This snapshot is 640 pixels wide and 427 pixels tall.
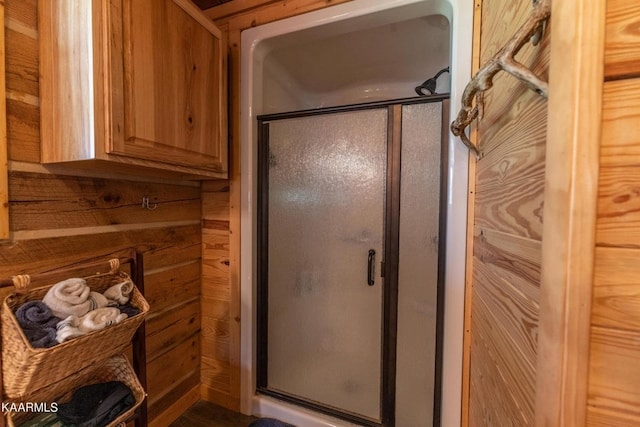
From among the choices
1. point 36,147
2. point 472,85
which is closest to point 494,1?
point 472,85

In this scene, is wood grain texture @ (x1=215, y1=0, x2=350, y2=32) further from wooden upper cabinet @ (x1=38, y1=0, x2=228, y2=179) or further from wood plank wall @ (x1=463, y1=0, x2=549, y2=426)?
wood plank wall @ (x1=463, y1=0, x2=549, y2=426)

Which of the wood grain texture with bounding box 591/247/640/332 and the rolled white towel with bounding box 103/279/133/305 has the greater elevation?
the wood grain texture with bounding box 591/247/640/332

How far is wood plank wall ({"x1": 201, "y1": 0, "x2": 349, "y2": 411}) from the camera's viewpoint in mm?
1470

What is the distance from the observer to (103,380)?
972 mm

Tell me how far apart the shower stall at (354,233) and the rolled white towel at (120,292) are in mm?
626

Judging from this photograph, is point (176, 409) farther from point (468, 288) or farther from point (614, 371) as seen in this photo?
point (614, 371)

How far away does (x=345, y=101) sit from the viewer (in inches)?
87.9

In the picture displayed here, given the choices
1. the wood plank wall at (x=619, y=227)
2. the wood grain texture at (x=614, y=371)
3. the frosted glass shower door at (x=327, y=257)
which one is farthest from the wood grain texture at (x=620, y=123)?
the frosted glass shower door at (x=327, y=257)

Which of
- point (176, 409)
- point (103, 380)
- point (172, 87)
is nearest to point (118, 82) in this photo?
point (172, 87)

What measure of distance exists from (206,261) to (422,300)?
1220 millimetres

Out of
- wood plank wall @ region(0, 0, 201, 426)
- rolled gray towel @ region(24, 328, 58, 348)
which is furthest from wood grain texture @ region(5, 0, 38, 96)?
rolled gray towel @ region(24, 328, 58, 348)

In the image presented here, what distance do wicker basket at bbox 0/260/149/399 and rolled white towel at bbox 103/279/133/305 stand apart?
0.34 feet

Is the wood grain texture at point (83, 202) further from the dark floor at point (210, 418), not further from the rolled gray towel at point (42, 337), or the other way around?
the dark floor at point (210, 418)

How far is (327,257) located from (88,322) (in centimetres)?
96
